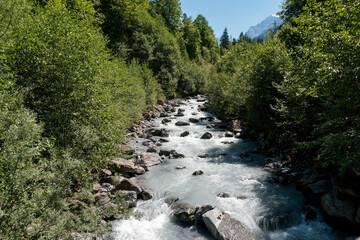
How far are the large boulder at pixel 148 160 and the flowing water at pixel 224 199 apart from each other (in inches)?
21.2

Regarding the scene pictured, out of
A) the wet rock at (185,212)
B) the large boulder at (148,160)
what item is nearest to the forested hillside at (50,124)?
the wet rock at (185,212)

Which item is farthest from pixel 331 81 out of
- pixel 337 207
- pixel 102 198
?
pixel 102 198

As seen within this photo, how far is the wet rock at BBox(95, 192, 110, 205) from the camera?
10211mm

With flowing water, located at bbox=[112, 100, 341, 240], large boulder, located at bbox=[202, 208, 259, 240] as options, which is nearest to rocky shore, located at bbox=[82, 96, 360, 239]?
Answer: large boulder, located at bbox=[202, 208, 259, 240]

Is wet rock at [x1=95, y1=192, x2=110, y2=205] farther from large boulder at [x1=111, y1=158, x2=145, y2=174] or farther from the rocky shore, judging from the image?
large boulder at [x1=111, y1=158, x2=145, y2=174]

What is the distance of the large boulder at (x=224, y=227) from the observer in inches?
341

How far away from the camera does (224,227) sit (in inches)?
353

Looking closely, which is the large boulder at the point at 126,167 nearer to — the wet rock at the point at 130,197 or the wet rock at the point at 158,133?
the wet rock at the point at 130,197

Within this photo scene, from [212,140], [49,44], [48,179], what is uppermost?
[49,44]

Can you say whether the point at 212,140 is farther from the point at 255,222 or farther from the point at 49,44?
the point at 49,44

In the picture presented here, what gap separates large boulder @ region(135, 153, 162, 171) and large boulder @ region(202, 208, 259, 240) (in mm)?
7655

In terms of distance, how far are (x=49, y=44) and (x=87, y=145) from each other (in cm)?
573

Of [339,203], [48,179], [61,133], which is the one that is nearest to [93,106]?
[61,133]

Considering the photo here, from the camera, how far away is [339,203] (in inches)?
366
